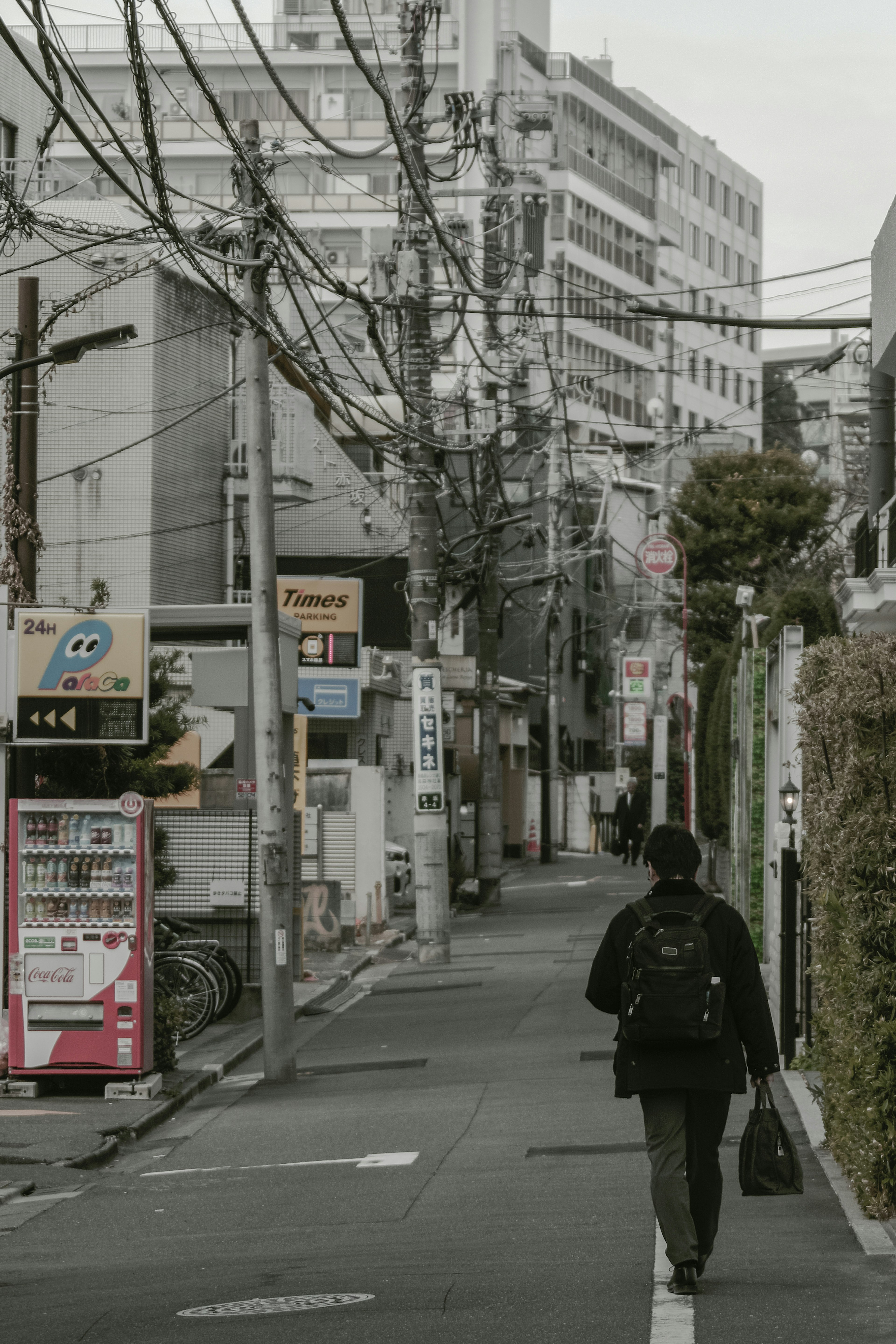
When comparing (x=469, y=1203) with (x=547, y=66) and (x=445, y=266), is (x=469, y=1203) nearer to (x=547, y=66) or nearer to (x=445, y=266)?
(x=445, y=266)

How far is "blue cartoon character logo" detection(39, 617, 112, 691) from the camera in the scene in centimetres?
1396

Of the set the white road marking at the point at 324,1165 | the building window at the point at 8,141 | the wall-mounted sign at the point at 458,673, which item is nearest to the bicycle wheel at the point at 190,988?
the white road marking at the point at 324,1165

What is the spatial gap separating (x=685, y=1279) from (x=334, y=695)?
21.7 meters

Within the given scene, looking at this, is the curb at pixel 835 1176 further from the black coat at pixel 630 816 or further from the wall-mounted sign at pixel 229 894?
the black coat at pixel 630 816

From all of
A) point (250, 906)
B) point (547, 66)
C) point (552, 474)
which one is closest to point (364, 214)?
point (547, 66)

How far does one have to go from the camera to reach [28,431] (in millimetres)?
16375

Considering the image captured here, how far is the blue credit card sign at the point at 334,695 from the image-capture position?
27844 millimetres

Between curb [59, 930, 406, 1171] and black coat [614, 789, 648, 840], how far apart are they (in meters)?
24.1

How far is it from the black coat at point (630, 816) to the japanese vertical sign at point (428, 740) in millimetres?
20022

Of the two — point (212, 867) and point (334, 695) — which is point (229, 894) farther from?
point (334, 695)

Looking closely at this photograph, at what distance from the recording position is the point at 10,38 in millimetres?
8930

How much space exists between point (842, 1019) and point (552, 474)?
39.3 meters

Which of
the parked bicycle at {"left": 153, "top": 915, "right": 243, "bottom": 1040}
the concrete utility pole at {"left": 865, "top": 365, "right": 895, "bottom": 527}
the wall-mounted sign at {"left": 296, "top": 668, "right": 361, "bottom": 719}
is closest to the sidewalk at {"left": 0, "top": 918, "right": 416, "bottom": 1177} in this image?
the parked bicycle at {"left": 153, "top": 915, "right": 243, "bottom": 1040}

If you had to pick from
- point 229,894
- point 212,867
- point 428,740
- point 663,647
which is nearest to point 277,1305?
point 229,894
